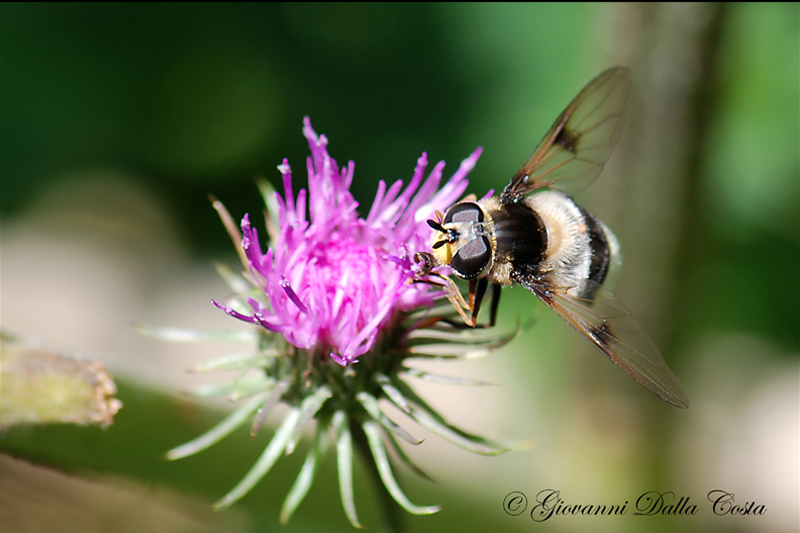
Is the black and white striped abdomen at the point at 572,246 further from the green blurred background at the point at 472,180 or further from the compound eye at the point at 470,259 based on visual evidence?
the green blurred background at the point at 472,180

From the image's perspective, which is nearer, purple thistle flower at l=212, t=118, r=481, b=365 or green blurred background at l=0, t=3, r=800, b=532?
purple thistle flower at l=212, t=118, r=481, b=365

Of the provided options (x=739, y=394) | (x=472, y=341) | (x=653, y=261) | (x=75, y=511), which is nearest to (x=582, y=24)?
(x=653, y=261)

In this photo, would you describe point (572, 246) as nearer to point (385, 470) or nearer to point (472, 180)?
point (385, 470)

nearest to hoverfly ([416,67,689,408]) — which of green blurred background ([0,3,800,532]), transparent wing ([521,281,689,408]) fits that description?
transparent wing ([521,281,689,408])

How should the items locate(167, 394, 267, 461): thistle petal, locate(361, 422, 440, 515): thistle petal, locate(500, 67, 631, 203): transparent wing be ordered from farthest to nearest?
locate(500, 67, 631, 203): transparent wing, locate(167, 394, 267, 461): thistle petal, locate(361, 422, 440, 515): thistle petal

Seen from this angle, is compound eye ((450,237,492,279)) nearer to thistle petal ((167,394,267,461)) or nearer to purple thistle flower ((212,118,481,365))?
purple thistle flower ((212,118,481,365))

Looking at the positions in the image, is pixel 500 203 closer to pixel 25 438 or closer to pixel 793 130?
pixel 25 438

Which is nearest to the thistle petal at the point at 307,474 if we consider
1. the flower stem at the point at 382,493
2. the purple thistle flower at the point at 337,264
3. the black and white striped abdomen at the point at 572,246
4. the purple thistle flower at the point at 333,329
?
the purple thistle flower at the point at 333,329
